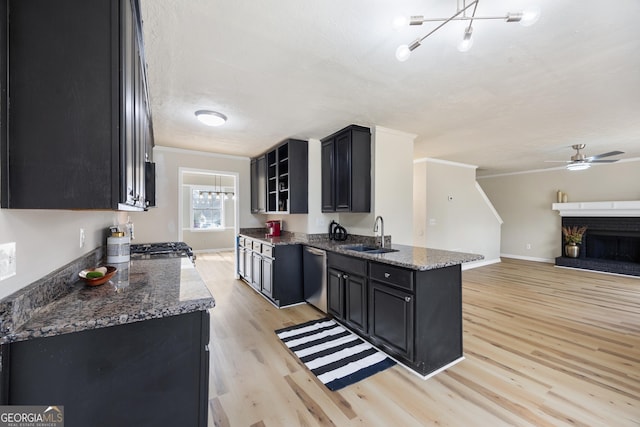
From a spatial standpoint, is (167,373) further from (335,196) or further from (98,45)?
(335,196)

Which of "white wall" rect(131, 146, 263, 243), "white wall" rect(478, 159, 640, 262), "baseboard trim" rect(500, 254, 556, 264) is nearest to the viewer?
"white wall" rect(131, 146, 263, 243)

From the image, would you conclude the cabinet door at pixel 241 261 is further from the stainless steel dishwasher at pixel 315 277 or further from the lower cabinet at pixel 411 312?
the lower cabinet at pixel 411 312

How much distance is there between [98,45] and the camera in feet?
3.33

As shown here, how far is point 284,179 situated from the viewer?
14.4 feet

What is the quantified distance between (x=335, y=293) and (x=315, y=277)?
487mm

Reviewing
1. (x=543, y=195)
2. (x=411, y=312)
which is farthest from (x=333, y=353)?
(x=543, y=195)

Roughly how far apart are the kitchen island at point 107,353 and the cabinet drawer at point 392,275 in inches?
60.7

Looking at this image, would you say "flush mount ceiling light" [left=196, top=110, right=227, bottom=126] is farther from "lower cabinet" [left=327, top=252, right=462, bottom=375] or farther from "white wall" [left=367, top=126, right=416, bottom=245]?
"lower cabinet" [left=327, top=252, right=462, bottom=375]

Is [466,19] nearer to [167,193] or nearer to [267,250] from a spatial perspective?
[267,250]

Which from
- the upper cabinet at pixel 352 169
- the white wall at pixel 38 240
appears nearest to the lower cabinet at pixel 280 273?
the upper cabinet at pixel 352 169

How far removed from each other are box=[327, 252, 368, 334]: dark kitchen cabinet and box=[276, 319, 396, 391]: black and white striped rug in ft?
0.55

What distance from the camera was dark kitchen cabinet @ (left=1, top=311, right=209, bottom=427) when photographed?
0.97m

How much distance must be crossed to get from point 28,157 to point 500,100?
3401 mm

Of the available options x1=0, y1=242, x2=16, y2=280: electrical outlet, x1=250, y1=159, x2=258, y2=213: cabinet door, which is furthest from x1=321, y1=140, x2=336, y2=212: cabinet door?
x1=0, y1=242, x2=16, y2=280: electrical outlet
